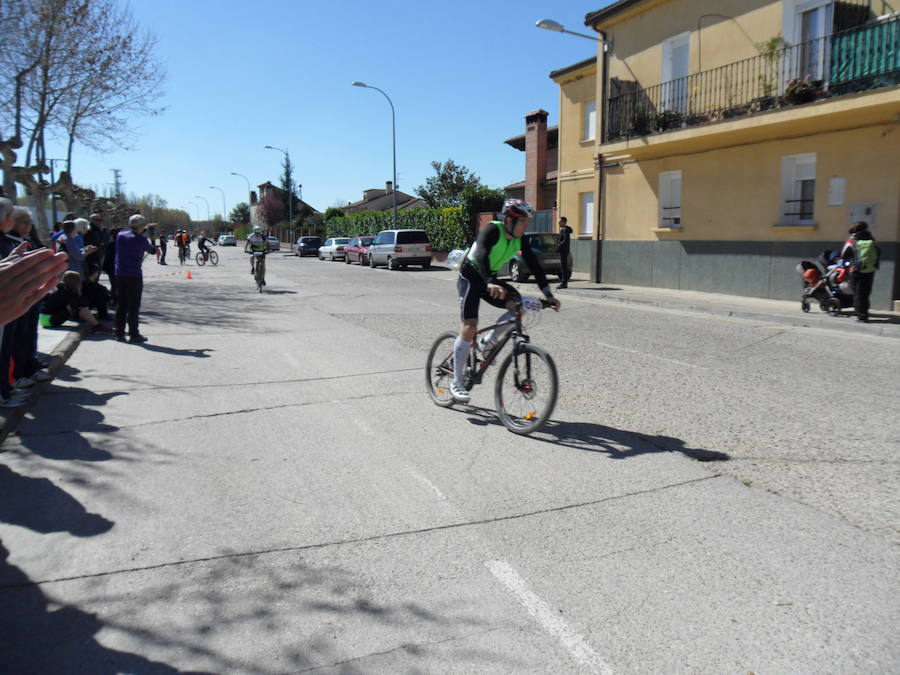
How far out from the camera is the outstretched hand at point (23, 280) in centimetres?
244

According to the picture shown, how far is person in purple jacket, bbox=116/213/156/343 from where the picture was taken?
383 inches

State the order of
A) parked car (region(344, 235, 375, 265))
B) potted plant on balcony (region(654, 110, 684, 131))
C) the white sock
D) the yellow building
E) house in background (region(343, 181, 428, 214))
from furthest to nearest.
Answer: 1. house in background (region(343, 181, 428, 214))
2. parked car (region(344, 235, 375, 265))
3. potted plant on balcony (region(654, 110, 684, 131))
4. the yellow building
5. the white sock

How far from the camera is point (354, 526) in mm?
3887

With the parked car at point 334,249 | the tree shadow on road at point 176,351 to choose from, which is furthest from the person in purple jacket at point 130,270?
the parked car at point 334,249

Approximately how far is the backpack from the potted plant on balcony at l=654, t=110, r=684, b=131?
729 cm

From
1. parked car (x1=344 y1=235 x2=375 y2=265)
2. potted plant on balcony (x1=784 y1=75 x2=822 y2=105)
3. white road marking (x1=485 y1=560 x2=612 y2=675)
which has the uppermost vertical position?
potted plant on balcony (x1=784 y1=75 x2=822 y2=105)

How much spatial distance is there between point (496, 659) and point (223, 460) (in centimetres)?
303

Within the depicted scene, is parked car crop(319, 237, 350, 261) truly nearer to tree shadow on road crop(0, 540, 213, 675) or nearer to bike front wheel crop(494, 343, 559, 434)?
bike front wheel crop(494, 343, 559, 434)

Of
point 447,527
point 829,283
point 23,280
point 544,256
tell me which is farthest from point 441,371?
point 544,256

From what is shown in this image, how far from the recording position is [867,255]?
1189 cm

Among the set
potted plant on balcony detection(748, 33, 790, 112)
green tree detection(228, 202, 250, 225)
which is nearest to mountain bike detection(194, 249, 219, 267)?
potted plant on balcony detection(748, 33, 790, 112)

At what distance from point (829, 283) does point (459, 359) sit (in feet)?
33.3

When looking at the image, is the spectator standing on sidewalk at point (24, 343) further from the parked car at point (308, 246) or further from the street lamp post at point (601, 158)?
the parked car at point (308, 246)

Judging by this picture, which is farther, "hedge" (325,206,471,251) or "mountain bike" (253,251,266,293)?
"hedge" (325,206,471,251)
